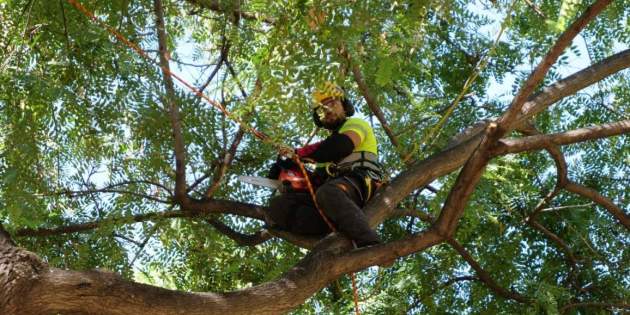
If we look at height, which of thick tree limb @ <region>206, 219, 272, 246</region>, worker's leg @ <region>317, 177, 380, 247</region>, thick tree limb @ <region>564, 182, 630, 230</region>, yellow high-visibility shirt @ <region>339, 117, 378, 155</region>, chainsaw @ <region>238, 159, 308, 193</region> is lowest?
worker's leg @ <region>317, 177, 380, 247</region>

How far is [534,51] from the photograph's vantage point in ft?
19.4

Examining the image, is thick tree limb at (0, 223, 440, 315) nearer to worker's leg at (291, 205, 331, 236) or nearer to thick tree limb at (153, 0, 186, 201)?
worker's leg at (291, 205, 331, 236)

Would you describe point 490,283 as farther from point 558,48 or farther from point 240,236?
point 558,48

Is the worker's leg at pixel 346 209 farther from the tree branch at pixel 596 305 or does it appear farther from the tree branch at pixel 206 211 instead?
the tree branch at pixel 596 305

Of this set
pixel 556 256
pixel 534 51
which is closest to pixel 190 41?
pixel 534 51

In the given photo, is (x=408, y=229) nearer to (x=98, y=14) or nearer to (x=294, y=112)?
(x=98, y=14)

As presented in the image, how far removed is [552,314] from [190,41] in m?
2.78

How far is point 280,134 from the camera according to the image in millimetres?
3291

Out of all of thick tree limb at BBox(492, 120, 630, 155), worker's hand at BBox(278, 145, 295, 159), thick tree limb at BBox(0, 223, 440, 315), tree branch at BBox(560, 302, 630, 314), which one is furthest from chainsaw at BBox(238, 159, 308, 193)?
tree branch at BBox(560, 302, 630, 314)

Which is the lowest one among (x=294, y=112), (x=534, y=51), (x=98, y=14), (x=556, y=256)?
(x=294, y=112)

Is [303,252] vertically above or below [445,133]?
below

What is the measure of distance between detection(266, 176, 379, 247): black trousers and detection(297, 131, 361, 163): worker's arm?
0.14 metres

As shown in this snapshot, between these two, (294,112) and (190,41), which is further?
(190,41)

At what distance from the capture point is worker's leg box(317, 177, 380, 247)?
3.88 meters
